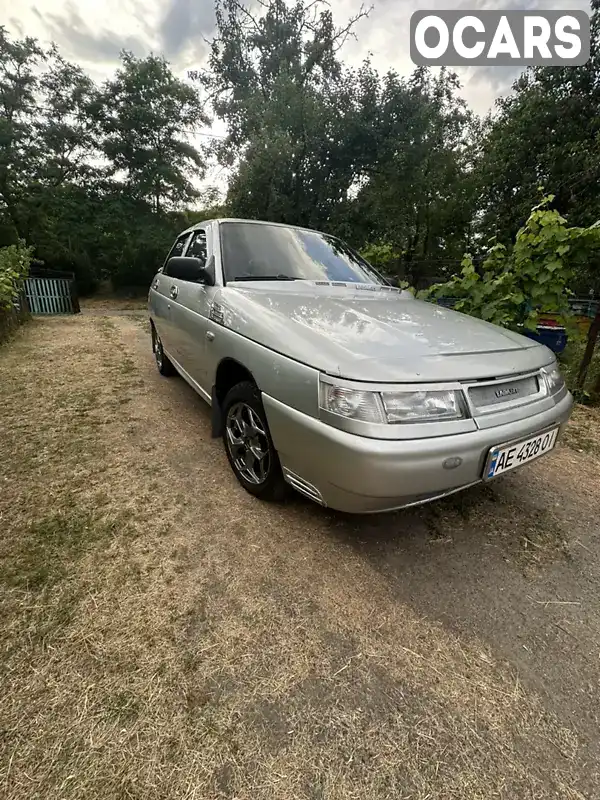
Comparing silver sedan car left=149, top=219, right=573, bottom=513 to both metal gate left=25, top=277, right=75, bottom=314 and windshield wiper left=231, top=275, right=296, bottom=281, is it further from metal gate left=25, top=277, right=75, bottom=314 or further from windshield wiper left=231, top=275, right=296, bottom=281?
metal gate left=25, top=277, right=75, bottom=314

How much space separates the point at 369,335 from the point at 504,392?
0.66 meters

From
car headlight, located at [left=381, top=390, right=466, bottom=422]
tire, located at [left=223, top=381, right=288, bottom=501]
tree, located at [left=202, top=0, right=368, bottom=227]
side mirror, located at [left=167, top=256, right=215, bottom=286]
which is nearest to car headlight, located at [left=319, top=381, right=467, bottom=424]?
car headlight, located at [left=381, top=390, right=466, bottom=422]

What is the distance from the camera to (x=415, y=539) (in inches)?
75.6

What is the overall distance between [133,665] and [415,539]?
1.34 metres

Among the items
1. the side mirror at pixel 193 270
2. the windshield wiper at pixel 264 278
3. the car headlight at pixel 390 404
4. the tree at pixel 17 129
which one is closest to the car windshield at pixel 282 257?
the windshield wiper at pixel 264 278

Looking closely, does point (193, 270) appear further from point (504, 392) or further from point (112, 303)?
point (112, 303)

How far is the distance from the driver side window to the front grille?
6.97 ft

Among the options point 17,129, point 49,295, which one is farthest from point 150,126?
point 49,295

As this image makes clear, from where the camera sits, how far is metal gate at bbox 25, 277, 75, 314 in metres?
10.9

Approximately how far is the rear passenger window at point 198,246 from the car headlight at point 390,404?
1.86m

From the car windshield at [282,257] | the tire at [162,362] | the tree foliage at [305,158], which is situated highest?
the tree foliage at [305,158]

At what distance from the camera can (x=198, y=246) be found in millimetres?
3105

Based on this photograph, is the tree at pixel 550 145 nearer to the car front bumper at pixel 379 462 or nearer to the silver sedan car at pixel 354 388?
the silver sedan car at pixel 354 388

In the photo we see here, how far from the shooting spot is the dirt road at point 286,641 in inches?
41.3
